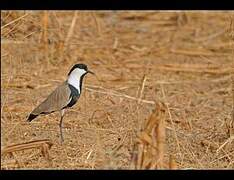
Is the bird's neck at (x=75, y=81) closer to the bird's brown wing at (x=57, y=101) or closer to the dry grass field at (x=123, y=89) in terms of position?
the bird's brown wing at (x=57, y=101)

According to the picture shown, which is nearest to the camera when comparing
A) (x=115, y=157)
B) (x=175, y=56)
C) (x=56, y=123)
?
(x=115, y=157)

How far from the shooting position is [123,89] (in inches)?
294

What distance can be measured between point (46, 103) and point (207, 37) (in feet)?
13.4

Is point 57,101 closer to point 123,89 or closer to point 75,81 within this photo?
point 75,81

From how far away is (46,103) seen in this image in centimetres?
569

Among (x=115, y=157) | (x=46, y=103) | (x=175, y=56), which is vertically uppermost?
(x=175, y=56)

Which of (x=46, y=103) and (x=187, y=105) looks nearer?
(x=46, y=103)

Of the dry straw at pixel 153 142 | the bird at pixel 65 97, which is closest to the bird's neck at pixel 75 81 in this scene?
the bird at pixel 65 97

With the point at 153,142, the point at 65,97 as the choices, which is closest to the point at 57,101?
the point at 65,97

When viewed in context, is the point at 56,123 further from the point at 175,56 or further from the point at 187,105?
the point at 175,56

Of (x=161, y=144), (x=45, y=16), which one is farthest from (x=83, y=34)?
(x=161, y=144)

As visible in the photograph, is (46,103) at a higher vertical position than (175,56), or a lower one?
lower

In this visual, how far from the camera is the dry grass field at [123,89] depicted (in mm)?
5211

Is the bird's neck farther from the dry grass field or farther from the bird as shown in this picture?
the dry grass field
